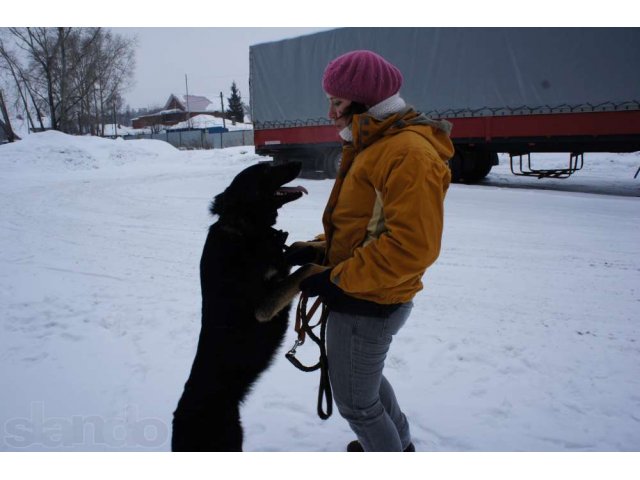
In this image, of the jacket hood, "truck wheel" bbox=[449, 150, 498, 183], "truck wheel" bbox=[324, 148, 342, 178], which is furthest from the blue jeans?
"truck wheel" bbox=[324, 148, 342, 178]

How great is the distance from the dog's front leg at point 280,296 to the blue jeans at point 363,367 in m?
0.29

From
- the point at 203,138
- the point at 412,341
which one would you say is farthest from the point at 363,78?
the point at 203,138

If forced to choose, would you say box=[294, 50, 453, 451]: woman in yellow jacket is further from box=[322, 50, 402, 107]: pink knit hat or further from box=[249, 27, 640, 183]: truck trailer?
box=[249, 27, 640, 183]: truck trailer

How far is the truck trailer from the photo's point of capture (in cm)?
822

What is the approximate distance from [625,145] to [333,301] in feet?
30.7

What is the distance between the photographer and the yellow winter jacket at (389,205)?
1.35m

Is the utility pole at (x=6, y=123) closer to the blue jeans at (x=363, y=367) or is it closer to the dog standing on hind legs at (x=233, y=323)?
the dog standing on hind legs at (x=233, y=323)

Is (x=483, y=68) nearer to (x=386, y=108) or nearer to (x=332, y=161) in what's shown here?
(x=332, y=161)

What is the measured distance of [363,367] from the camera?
5.36ft

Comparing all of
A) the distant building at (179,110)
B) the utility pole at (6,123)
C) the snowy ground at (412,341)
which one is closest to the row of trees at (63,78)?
the utility pole at (6,123)

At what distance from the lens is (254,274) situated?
210cm

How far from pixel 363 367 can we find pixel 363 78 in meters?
1.07

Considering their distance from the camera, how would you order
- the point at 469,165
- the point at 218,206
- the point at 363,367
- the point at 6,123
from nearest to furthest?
the point at 363,367, the point at 218,206, the point at 469,165, the point at 6,123

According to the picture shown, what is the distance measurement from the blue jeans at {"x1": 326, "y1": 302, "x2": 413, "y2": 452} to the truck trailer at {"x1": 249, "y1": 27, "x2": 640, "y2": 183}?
8.67 meters
